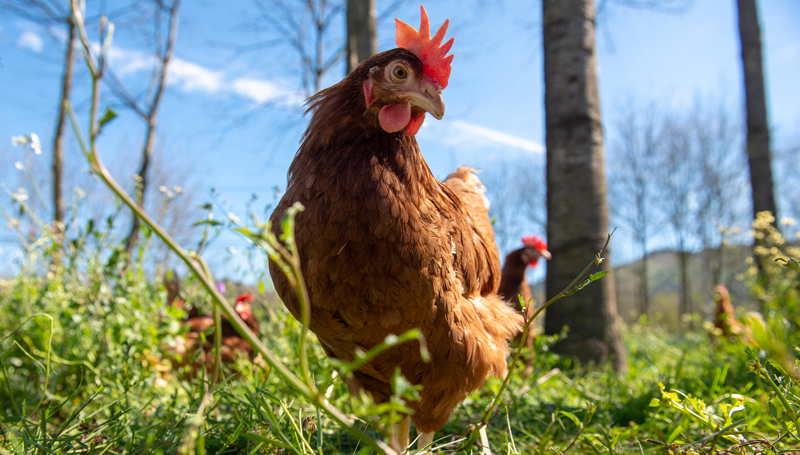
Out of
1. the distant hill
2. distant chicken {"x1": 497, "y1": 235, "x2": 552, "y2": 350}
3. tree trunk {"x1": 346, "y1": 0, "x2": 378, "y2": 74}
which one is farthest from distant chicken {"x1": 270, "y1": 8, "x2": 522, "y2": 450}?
the distant hill

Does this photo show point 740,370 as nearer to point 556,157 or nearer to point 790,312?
point 790,312

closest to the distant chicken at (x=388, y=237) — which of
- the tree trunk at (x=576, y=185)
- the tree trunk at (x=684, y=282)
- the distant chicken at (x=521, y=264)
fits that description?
the tree trunk at (x=576, y=185)

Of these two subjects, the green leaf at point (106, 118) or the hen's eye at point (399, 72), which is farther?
the hen's eye at point (399, 72)

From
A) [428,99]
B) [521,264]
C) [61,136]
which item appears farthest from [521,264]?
[61,136]

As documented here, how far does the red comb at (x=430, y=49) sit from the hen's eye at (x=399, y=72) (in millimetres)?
102

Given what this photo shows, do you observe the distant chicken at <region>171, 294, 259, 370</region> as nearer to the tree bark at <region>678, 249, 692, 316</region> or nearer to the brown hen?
the brown hen

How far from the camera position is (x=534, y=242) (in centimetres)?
388

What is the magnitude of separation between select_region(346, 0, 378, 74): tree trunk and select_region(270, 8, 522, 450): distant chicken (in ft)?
12.5

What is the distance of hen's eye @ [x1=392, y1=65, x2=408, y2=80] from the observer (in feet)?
4.64

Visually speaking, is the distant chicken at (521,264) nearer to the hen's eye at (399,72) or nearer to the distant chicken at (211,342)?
the distant chicken at (211,342)

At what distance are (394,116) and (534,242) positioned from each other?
113 inches

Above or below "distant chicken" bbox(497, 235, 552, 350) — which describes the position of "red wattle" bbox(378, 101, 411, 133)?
above

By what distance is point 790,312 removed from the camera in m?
2.55

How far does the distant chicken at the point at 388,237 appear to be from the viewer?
1.30 meters
